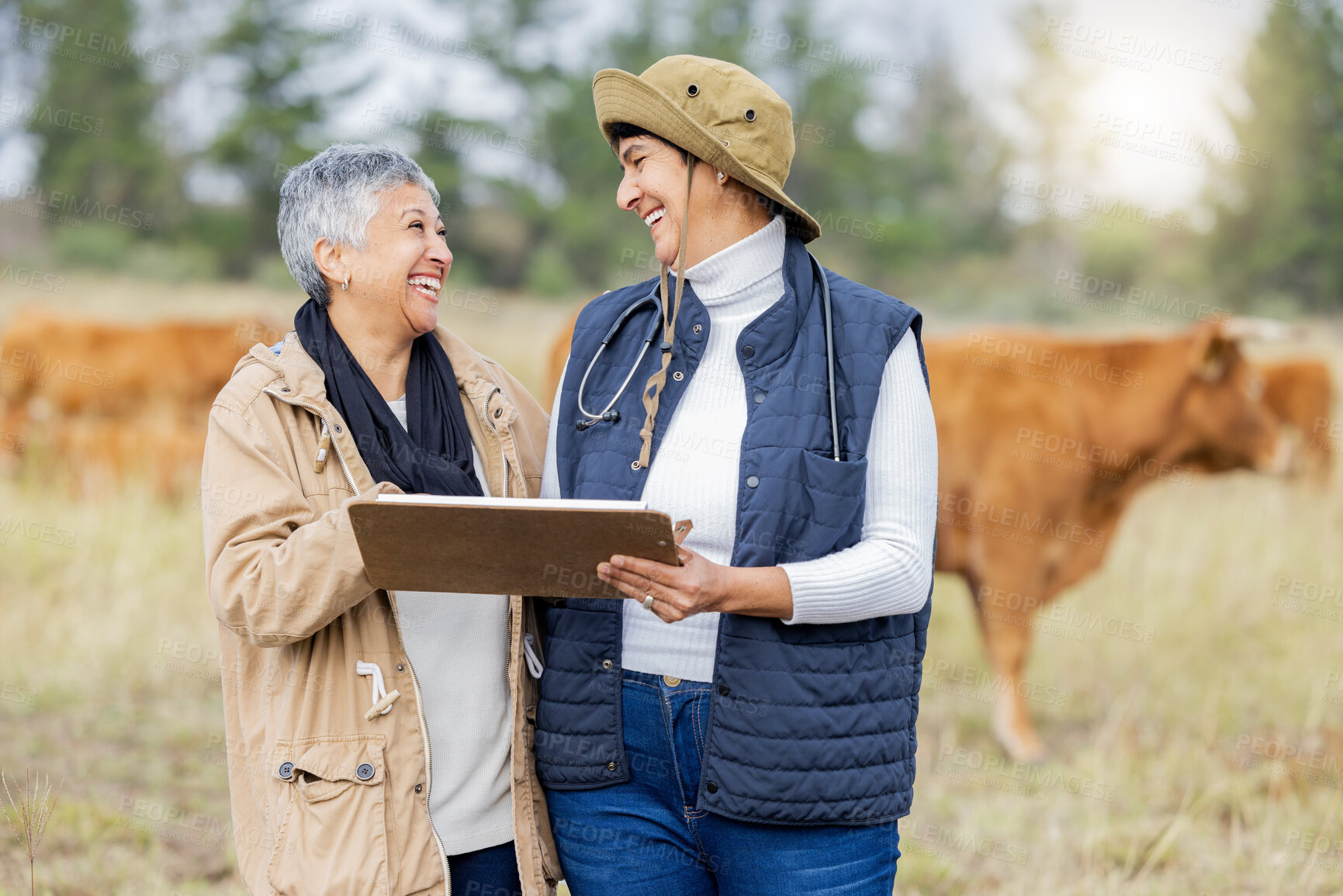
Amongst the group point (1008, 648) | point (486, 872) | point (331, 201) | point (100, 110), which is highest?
point (100, 110)

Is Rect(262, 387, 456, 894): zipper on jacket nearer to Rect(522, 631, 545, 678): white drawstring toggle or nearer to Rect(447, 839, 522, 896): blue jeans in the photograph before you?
Rect(447, 839, 522, 896): blue jeans

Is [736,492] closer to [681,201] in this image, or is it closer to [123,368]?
[681,201]

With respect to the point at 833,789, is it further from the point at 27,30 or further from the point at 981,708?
the point at 27,30

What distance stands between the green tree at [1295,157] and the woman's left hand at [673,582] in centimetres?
2185

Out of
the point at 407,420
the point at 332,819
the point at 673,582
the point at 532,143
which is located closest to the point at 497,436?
the point at 407,420

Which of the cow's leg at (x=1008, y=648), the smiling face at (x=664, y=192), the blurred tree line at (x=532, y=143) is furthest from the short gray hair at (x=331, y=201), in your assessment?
the blurred tree line at (x=532, y=143)

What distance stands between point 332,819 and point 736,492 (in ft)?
2.93

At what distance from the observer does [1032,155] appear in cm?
2936

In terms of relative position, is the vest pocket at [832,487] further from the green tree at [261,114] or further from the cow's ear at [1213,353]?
the green tree at [261,114]

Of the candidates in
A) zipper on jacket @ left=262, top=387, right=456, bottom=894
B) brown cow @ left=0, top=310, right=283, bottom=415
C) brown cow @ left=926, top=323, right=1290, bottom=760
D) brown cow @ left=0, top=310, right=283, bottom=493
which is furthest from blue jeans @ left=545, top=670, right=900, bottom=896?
brown cow @ left=0, top=310, right=283, bottom=415

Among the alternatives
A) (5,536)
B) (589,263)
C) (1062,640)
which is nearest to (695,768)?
(1062,640)

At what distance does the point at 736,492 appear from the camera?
1.95 metres

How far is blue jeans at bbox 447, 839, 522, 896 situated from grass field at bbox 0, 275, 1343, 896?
75.9 inches

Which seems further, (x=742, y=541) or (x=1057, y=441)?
(x=1057, y=441)
